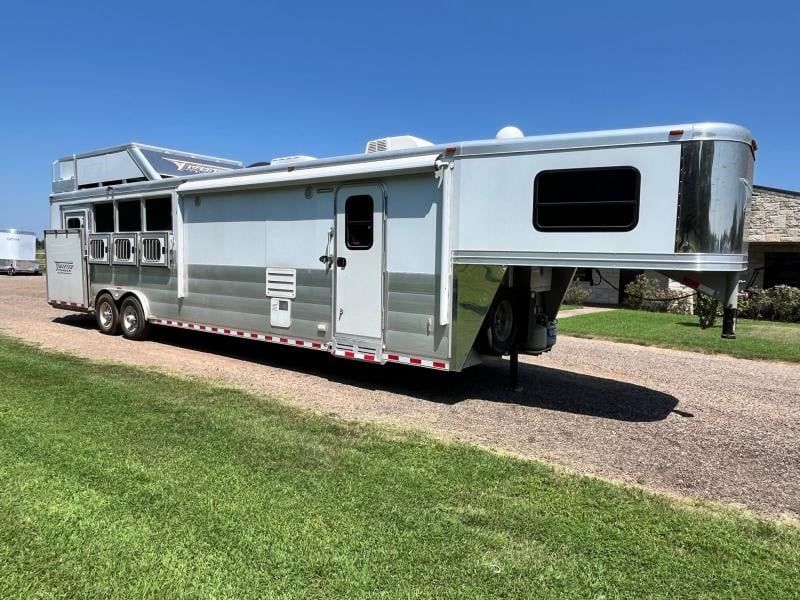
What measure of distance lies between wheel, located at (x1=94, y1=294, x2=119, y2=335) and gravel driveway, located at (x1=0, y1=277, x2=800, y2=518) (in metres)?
0.25

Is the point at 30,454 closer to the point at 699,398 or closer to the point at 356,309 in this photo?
the point at 356,309

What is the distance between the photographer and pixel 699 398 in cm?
702

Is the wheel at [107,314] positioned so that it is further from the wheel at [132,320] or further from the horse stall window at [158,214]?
the horse stall window at [158,214]

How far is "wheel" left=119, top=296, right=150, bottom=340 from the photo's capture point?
982 centimetres

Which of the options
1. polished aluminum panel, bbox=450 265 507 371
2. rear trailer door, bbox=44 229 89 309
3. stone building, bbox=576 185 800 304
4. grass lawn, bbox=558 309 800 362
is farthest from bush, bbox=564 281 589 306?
rear trailer door, bbox=44 229 89 309

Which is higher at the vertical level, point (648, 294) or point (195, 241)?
point (195, 241)

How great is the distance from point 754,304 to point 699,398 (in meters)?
12.2

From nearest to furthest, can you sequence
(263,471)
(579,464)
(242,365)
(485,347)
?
(263,471) → (579,464) → (485,347) → (242,365)

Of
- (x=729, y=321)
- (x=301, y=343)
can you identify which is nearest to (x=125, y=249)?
(x=301, y=343)

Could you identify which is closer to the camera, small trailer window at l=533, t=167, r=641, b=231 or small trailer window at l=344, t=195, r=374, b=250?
small trailer window at l=533, t=167, r=641, b=231

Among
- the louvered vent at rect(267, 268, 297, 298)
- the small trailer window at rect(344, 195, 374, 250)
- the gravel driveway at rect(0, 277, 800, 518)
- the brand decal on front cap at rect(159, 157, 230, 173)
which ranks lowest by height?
the gravel driveway at rect(0, 277, 800, 518)

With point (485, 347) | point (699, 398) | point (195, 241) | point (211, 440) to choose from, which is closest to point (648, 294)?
point (699, 398)

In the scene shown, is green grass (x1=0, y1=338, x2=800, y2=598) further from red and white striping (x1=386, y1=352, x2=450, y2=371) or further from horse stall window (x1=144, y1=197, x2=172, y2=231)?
horse stall window (x1=144, y1=197, x2=172, y2=231)

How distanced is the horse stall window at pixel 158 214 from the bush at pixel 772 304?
15917mm
